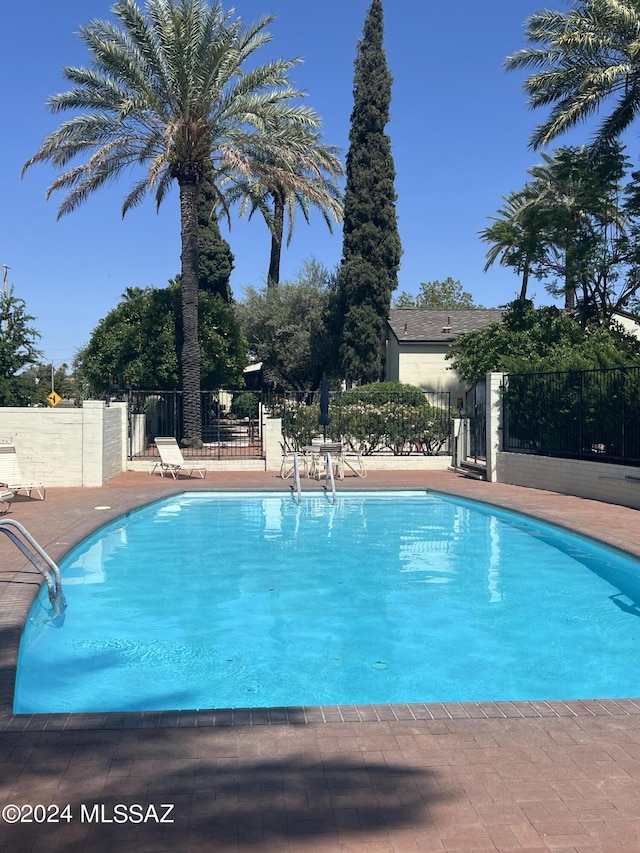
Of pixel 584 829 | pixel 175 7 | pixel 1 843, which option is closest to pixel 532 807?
pixel 584 829

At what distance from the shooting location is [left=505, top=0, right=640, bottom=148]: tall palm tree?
19141 mm

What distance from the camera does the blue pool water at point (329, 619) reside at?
642 centimetres

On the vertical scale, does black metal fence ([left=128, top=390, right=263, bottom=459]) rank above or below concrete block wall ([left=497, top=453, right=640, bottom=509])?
above

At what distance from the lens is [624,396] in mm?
14867

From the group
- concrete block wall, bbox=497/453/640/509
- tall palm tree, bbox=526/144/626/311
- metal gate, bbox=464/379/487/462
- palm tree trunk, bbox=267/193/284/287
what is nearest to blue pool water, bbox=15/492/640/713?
concrete block wall, bbox=497/453/640/509

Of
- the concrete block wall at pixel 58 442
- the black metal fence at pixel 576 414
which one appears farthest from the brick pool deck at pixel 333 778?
the concrete block wall at pixel 58 442

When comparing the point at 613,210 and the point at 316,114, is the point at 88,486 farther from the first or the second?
the point at 613,210

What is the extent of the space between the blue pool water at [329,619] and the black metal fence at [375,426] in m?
9.09

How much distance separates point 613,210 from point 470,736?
25591 mm

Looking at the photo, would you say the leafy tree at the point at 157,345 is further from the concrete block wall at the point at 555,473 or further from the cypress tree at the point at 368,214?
the concrete block wall at the point at 555,473

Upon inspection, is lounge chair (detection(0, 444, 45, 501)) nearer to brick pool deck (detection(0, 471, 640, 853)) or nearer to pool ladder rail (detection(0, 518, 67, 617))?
pool ladder rail (detection(0, 518, 67, 617))

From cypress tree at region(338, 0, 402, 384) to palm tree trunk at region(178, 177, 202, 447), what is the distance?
12409mm

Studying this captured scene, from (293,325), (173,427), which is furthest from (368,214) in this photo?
(173,427)

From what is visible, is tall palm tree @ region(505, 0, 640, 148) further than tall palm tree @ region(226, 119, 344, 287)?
No
